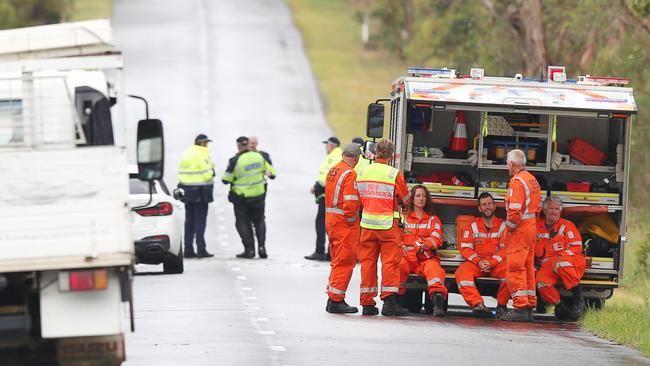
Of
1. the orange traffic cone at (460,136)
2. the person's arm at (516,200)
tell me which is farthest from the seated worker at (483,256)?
the orange traffic cone at (460,136)

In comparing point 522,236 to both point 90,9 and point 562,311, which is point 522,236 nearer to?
point 562,311

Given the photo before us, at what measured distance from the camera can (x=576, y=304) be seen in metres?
16.2

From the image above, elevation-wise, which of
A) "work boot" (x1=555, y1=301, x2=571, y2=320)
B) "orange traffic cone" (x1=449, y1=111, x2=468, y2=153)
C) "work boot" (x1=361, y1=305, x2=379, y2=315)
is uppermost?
"orange traffic cone" (x1=449, y1=111, x2=468, y2=153)

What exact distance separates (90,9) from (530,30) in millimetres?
26797

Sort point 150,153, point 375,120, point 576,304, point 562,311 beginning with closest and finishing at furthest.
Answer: point 150,153, point 576,304, point 562,311, point 375,120

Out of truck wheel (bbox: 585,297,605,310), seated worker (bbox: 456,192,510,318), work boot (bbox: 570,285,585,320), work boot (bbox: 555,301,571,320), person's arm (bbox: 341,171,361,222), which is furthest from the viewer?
truck wheel (bbox: 585,297,605,310)

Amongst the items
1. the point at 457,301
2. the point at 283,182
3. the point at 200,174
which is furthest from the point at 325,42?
the point at 457,301

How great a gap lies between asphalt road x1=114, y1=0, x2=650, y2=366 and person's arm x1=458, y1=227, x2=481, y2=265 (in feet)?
2.17

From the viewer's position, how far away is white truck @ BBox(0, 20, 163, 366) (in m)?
8.72

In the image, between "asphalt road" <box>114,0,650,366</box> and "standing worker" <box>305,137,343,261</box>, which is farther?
"standing worker" <box>305,137,343,261</box>

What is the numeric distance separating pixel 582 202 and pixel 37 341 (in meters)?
8.51

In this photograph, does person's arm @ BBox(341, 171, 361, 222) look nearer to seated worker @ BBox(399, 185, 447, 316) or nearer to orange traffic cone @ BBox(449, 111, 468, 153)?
seated worker @ BBox(399, 185, 447, 316)

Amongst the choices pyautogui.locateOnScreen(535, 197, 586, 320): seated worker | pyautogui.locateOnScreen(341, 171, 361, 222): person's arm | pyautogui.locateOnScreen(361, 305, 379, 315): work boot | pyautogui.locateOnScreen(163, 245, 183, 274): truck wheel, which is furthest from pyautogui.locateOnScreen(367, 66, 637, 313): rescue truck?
pyautogui.locateOnScreen(163, 245, 183, 274): truck wheel

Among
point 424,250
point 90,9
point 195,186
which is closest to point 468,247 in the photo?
point 424,250
